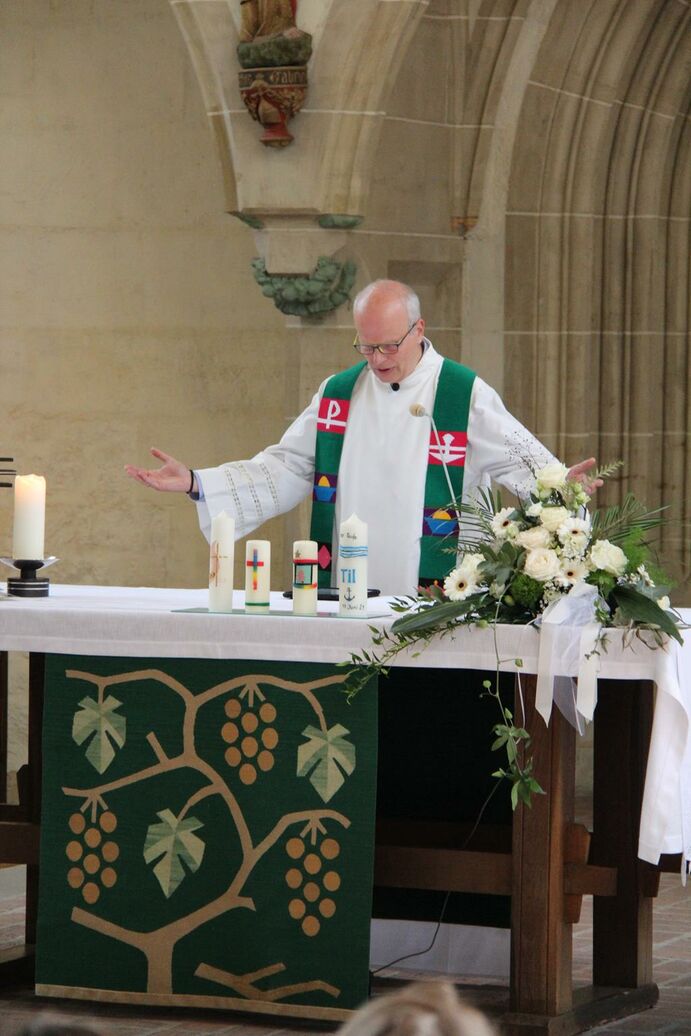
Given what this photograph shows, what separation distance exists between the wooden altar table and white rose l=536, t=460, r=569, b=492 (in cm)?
38

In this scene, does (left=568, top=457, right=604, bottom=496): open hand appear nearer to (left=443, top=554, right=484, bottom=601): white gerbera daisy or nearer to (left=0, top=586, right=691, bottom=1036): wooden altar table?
(left=443, top=554, right=484, bottom=601): white gerbera daisy

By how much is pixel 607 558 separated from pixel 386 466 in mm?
1558

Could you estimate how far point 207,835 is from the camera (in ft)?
16.0

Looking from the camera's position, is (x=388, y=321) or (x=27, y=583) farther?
(x=388, y=321)

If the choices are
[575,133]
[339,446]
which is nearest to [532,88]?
[575,133]

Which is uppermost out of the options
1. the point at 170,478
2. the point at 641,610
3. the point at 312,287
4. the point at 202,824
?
the point at 312,287

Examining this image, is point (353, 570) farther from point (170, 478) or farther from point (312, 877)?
point (170, 478)

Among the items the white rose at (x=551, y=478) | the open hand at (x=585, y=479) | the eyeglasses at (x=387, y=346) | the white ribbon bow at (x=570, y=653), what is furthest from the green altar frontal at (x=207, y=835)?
the eyeglasses at (x=387, y=346)

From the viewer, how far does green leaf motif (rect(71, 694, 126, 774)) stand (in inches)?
194

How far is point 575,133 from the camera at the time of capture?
868 centimetres

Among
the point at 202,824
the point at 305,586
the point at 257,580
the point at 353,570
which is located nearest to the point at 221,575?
the point at 257,580

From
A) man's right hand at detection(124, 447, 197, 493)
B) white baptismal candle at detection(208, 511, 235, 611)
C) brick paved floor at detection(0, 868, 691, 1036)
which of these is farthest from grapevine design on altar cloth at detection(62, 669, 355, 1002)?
man's right hand at detection(124, 447, 197, 493)

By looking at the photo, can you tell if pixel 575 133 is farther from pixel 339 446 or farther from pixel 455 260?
pixel 339 446

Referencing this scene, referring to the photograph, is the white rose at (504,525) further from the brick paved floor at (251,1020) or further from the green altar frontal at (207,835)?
the brick paved floor at (251,1020)
